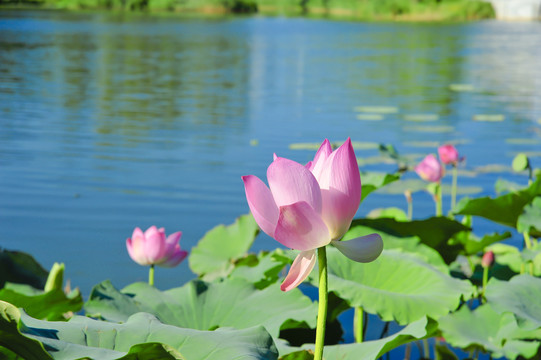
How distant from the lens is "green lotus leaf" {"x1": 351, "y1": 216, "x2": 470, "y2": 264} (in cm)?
193

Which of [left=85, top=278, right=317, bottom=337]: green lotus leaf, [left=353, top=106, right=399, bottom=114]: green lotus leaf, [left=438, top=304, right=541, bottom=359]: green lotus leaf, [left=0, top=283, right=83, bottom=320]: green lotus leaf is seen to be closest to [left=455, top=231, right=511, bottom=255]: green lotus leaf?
[left=438, top=304, right=541, bottom=359]: green lotus leaf

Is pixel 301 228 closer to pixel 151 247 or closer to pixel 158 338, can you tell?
pixel 158 338

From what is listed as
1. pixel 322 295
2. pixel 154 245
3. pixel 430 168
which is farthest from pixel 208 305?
pixel 430 168

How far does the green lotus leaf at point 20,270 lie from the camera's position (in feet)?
6.05

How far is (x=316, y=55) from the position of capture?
15.6m

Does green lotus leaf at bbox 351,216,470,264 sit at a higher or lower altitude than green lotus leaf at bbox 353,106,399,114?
higher

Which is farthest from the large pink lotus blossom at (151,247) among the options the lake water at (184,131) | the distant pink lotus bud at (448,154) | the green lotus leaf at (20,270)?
the distant pink lotus bud at (448,154)

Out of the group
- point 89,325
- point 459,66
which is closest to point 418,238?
point 89,325

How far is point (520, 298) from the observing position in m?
1.44

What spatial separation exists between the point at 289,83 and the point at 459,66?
16.5 feet

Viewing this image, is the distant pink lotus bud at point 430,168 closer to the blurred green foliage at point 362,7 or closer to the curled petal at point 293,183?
the curled petal at point 293,183

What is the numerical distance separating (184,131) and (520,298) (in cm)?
469

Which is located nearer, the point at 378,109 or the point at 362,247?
the point at 362,247

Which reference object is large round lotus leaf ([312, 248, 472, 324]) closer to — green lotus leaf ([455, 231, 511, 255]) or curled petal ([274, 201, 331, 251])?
green lotus leaf ([455, 231, 511, 255])
